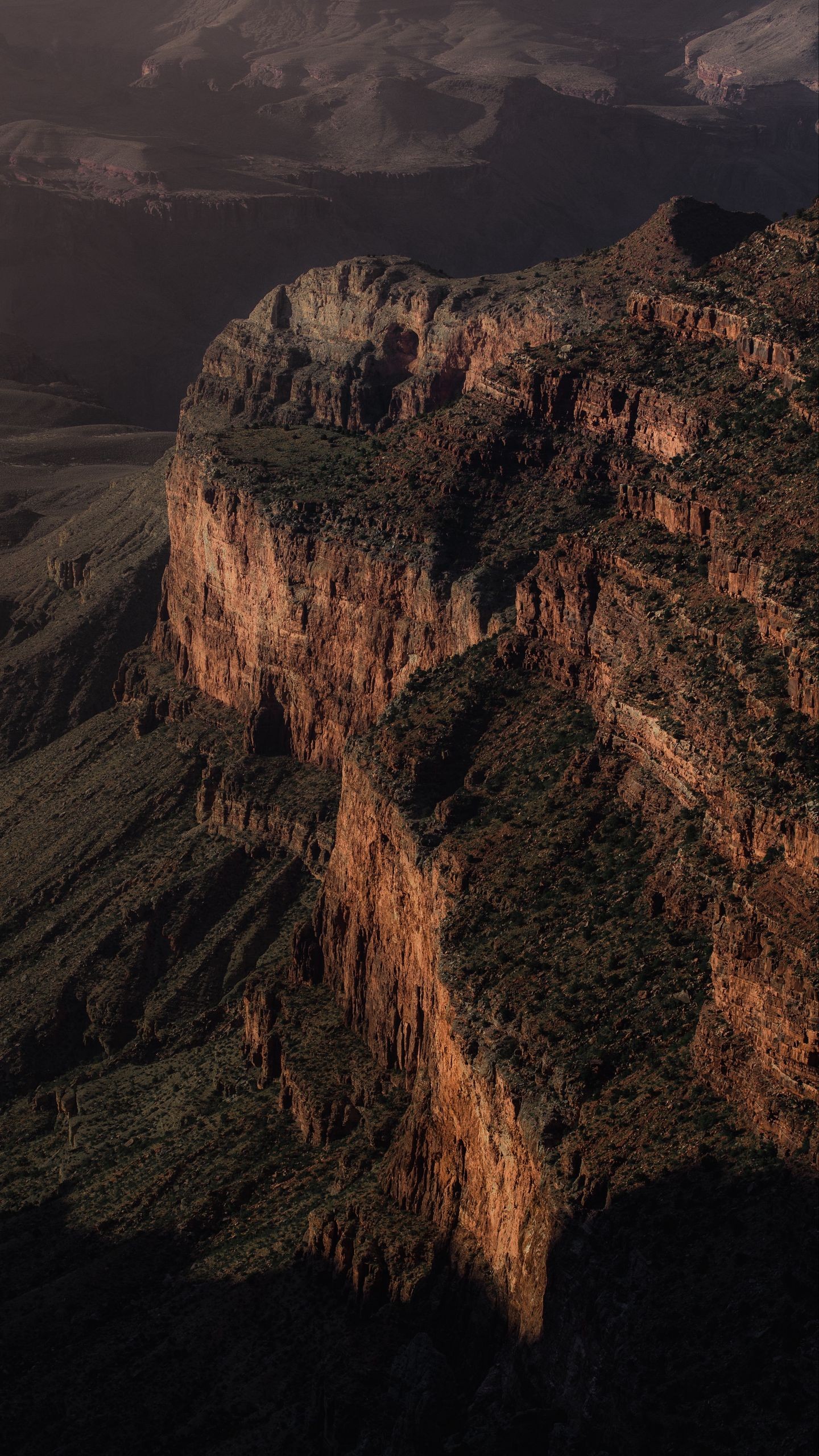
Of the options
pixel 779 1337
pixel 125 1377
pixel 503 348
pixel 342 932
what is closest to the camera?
pixel 779 1337

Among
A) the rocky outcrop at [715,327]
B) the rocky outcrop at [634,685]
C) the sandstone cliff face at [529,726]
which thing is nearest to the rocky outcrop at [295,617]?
the sandstone cliff face at [529,726]

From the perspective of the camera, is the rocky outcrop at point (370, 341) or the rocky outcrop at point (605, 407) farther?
the rocky outcrop at point (370, 341)

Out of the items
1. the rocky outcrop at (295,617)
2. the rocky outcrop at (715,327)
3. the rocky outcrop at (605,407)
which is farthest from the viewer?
the rocky outcrop at (295,617)

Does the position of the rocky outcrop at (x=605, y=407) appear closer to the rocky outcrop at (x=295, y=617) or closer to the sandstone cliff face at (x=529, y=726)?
the sandstone cliff face at (x=529, y=726)

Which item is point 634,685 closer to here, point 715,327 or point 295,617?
point 715,327

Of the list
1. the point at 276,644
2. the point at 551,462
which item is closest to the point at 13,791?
the point at 276,644

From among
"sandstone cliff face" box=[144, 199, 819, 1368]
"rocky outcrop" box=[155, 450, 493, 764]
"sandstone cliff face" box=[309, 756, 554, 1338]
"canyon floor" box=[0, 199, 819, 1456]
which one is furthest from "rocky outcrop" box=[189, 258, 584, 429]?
"sandstone cliff face" box=[309, 756, 554, 1338]

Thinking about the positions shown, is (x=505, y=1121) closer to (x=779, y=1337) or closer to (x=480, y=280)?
(x=779, y=1337)

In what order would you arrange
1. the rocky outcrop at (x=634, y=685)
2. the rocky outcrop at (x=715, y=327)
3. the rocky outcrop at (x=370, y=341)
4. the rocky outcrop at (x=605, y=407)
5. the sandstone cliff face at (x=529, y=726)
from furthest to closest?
1. the rocky outcrop at (x=370, y=341)
2. the rocky outcrop at (x=605, y=407)
3. the rocky outcrop at (x=715, y=327)
4. the rocky outcrop at (x=634, y=685)
5. the sandstone cliff face at (x=529, y=726)

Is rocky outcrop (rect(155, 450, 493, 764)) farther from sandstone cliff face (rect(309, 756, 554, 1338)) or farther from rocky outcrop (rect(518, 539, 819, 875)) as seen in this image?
sandstone cliff face (rect(309, 756, 554, 1338))
